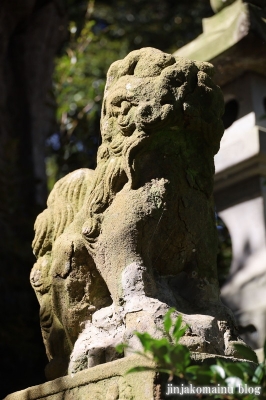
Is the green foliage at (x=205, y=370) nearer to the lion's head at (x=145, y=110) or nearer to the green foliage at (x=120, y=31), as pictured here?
the lion's head at (x=145, y=110)

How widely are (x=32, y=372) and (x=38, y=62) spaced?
11.7 feet

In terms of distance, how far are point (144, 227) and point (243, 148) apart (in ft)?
7.81

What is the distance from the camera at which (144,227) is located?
110 inches

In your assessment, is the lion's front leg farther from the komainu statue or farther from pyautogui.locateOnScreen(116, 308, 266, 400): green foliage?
pyautogui.locateOnScreen(116, 308, 266, 400): green foliage

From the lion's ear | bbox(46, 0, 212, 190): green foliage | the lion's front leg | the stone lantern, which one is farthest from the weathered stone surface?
bbox(46, 0, 212, 190): green foliage

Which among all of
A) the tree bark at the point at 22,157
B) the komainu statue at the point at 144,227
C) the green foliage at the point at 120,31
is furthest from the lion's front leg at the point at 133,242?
the green foliage at the point at 120,31

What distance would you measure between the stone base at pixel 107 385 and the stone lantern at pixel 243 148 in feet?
6.89

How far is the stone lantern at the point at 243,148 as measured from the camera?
478 centimetres

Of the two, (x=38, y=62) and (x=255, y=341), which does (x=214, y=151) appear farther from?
(x=38, y=62)

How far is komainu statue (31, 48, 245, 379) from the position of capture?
278 centimetres

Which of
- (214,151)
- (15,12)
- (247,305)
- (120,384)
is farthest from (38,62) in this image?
(120,384)

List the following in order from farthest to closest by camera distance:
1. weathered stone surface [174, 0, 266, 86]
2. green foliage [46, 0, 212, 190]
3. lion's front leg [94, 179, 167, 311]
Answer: green foliage [46, 0, 212, 190]
weathered stone surface [174, 0, 266, 86]
lion's front leg [94, 179, 167, 311]

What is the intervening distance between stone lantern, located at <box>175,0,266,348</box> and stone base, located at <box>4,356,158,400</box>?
2100 millimetres

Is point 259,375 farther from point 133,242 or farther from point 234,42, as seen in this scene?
point 234,42
